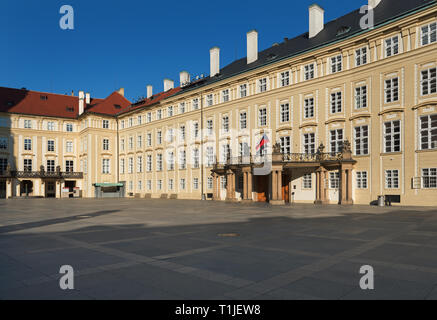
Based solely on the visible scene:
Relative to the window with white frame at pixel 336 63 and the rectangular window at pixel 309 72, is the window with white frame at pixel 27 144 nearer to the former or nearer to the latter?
the rectangular window at pixel 309 72

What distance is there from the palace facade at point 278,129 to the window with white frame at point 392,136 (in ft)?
0.30

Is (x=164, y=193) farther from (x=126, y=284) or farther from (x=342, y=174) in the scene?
(x=126, y=284)

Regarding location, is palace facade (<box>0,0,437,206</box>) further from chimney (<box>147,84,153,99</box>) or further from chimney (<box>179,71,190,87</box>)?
chimney (<box>147,84,153,99</box>)

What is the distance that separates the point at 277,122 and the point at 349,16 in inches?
527

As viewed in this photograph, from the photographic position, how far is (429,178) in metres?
28.1

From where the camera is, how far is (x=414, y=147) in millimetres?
29000

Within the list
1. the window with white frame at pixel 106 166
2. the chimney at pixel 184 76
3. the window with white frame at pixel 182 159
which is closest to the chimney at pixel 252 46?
the window with white frame at pixel 182 159

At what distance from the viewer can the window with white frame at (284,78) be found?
38916 millimetres

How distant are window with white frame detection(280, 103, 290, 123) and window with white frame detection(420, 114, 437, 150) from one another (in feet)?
44.1

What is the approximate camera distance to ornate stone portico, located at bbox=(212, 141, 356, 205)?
32.4 meters

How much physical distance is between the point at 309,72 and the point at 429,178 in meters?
15.3

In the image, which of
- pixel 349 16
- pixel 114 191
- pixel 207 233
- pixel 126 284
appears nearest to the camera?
pixel 126 284

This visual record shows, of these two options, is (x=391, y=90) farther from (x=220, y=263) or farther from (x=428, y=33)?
(x=220, y=263)

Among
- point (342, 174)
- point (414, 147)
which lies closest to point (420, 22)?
point (414, 147)
